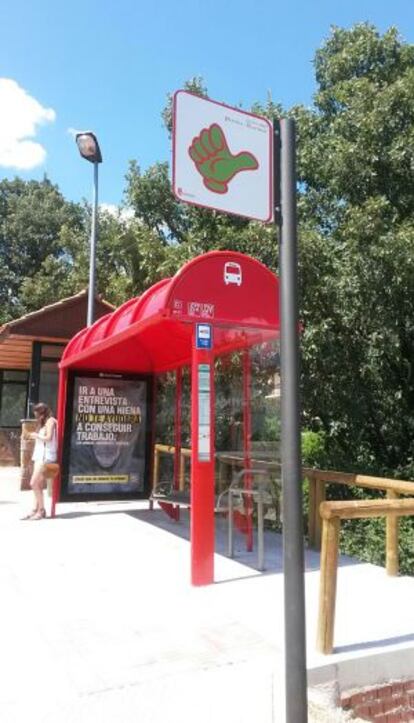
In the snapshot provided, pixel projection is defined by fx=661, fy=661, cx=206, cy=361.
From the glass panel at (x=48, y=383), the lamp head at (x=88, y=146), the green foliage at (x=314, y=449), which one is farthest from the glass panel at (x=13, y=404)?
the lamp head at (x=88, y=146)

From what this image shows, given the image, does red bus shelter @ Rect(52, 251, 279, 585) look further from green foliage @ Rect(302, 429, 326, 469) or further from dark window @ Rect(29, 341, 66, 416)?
dark window @ Rect(29, 341, 66, 416)

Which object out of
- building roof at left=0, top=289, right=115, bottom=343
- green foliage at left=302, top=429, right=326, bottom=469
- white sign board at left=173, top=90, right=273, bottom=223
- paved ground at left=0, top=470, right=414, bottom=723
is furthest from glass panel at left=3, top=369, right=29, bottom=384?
white sign board at left=173, top=90, right=273, bottom=223

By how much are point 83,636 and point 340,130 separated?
922 centimetres

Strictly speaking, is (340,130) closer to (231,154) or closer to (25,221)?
(231,154)

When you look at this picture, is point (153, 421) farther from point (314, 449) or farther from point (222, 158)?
point (222, 158)

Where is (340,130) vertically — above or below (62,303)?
above

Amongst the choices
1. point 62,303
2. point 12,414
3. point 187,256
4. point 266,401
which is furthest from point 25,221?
point 266,401

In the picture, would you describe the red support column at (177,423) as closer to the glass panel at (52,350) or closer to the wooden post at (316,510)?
the wooden post at (316,510)

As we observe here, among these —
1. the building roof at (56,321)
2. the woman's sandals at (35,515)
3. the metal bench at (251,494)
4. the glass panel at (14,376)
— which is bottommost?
the woman's sandals at (35,515)

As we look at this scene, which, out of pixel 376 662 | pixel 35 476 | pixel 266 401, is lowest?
pixel 376 662

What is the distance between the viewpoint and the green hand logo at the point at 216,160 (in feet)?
10.1

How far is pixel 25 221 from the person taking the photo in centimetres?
3053

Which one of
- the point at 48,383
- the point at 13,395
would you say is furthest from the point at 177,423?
the point at 13,395

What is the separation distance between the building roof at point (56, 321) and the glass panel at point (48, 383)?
5.20ft
